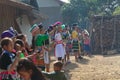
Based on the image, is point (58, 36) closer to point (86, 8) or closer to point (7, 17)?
point (7, 17)

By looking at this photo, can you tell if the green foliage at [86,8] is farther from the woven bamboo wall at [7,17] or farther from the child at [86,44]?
the woven bamboo wall at [7,17]

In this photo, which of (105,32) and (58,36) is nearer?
(58,36)

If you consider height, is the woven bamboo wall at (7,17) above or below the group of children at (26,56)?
above

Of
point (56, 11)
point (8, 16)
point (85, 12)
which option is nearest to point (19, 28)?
point (8, 16)

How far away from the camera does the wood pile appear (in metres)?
22.7

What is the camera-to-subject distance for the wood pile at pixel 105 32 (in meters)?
22.7

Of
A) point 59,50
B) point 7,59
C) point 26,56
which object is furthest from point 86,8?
point 7,59

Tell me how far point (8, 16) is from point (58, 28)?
10.1 feet

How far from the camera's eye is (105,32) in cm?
2292

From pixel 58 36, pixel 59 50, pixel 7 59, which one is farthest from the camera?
pixel 59 50

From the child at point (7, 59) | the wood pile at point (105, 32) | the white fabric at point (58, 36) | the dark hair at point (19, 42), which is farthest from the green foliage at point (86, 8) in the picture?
the child at point (7, 59)

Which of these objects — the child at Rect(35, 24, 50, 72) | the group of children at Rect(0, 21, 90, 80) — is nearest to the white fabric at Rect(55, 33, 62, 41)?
the group of children at Rect(0, 21, 90, 80)

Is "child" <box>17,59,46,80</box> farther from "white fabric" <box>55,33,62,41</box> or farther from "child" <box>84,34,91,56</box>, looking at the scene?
"child" <box>84,34,91,56</box>

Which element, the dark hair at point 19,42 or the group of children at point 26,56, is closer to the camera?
the group of children at point 26,56
